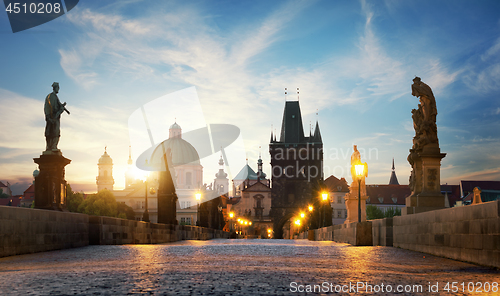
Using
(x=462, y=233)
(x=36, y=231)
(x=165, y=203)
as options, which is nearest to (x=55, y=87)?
(x=36, y=231)

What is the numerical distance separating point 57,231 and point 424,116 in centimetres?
1007

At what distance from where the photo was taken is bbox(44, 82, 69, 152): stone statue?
56.9 feet

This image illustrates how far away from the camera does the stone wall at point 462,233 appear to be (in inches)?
272

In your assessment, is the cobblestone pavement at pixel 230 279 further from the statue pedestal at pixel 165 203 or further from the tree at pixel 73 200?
the tree at pixel 73 200

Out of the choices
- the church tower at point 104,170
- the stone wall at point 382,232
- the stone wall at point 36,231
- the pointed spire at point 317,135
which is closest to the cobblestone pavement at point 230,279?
the stone wall at point 36,231

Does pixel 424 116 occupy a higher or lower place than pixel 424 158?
higher

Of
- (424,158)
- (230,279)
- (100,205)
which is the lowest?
(100,205)

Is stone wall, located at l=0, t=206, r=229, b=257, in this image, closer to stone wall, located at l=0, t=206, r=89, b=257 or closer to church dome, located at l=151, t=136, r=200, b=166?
stone wall, located at l=0, t=206, r=89, b=257

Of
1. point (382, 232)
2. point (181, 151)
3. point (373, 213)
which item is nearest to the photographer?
point (382, 232)

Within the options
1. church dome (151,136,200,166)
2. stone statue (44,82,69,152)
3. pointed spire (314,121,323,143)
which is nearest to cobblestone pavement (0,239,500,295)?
stone statue (44,82,69,152)

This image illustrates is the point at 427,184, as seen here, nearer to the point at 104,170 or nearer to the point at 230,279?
the point at 230,279

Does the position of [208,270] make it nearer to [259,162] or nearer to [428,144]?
[428,144]

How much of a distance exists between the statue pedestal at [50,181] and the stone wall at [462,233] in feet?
37.4

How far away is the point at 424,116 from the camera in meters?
14.9
